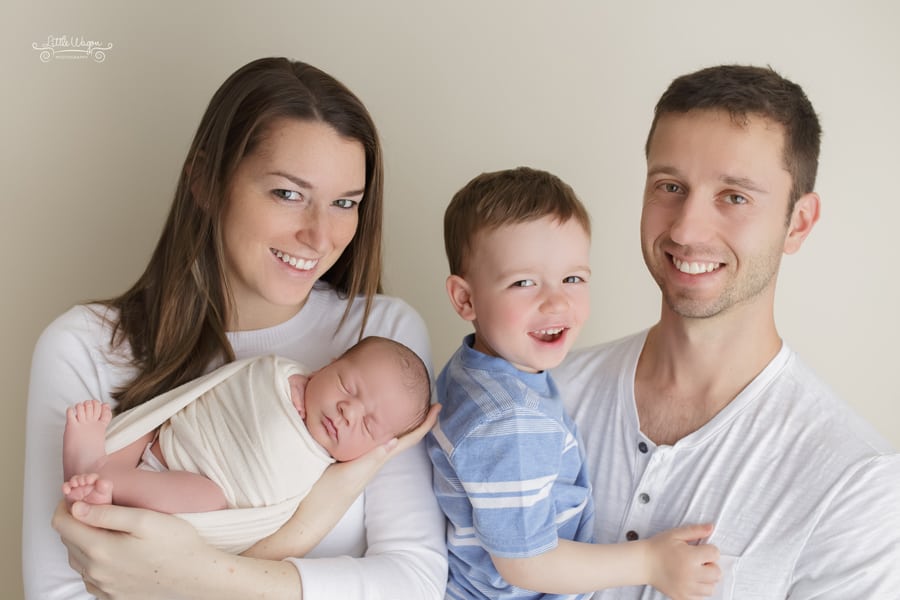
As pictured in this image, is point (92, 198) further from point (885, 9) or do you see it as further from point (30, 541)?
point (885, 9)

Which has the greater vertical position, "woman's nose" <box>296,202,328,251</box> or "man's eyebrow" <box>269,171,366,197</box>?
"man's eyebrow" <box>269,171,366,197</box>

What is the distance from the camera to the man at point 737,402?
191 centimetres

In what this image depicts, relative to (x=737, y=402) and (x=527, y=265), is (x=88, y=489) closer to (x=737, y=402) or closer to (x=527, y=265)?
(x=527, y=265)

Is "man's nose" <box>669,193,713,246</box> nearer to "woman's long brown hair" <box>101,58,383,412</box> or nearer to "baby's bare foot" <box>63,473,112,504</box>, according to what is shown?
"woman's long brown hair" <box>101,58,383,412</box>

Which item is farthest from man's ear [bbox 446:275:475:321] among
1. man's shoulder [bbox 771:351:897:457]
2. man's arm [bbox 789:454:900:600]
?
man's arm [bbox 789:454:900:600]

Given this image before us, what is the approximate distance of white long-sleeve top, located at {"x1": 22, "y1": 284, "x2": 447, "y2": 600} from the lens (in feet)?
6.17

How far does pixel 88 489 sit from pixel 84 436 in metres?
0.13

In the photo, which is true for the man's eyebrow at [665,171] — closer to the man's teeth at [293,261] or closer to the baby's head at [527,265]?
the baby's head at [527,265]

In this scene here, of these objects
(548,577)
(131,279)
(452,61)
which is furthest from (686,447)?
(131,279)

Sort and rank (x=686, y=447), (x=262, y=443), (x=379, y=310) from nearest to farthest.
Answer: (x=262, y=443) → (x=686, y=447) → (x=379, y=310)

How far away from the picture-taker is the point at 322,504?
191cm

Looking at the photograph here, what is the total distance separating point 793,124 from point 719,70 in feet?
0.74

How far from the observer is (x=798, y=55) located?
2.70 m

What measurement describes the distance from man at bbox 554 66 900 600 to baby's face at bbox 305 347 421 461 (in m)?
0.60
